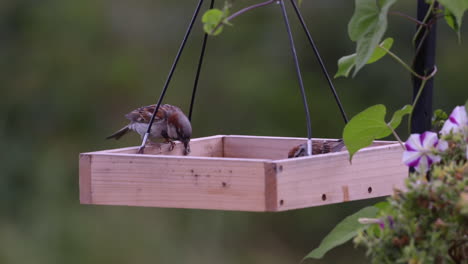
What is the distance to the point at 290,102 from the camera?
665 centimetres

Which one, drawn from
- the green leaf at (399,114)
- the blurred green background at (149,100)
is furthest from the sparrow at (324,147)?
the blurred green background at (149,100)

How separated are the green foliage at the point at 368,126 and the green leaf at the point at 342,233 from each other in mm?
143

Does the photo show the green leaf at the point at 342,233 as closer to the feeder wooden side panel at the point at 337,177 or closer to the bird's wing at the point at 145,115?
the feeder wooden side panel at the point at 337,177

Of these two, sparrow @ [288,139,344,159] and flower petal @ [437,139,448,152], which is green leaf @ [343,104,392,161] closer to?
flower petal @ [437,139,448,152]

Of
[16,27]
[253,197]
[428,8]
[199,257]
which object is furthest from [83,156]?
[16,27]

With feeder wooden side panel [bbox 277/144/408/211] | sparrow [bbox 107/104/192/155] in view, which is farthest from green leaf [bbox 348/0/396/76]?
sparrow [bbox 107/104/192/155]

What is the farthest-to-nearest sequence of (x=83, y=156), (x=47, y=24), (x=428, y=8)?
(x=47, y=24) < (x=83, y=156) < (x=428, y=8)

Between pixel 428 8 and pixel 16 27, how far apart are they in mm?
6165

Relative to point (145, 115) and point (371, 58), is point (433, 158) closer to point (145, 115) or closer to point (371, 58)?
point (371, 58)

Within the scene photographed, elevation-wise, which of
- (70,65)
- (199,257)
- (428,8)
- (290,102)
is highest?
(70,65)

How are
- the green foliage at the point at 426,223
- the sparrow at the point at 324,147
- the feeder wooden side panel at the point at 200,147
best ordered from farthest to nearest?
the feeder wooden side panel at the point at 200,147 → the sparrow at the point at 324,147 → the green foliage at the point at 426,223

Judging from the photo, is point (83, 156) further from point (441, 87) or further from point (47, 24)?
point (47, 24)

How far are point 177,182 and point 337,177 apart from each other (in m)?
0.39

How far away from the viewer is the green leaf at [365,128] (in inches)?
63.9
